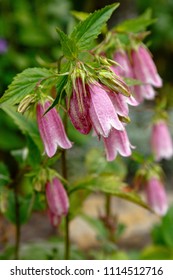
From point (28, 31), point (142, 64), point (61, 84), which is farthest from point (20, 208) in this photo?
point (28, 31)

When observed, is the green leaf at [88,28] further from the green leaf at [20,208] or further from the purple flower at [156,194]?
the purple flower at [156,194]

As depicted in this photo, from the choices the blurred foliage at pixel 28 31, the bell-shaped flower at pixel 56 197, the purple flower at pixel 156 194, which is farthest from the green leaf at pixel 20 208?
the blurred foliage at pixel 28 31

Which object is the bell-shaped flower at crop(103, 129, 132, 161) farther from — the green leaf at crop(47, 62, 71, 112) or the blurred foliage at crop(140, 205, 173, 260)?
the blurred foliage at crop(140, 205, 173, 260)

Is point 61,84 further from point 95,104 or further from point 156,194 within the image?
point 156,194

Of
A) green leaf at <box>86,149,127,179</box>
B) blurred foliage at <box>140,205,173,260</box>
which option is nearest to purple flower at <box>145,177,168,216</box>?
green leaf at <box>86,149,127,179</box>

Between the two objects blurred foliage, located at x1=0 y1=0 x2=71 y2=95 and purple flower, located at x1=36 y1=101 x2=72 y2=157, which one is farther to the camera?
blurred foliage, located at x1=0 y1=0 x2=71 y2=95

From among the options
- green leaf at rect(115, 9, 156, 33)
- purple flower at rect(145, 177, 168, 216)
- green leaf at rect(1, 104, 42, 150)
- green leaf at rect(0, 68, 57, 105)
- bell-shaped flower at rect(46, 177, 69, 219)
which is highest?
green leaf at rect(115, 9, 156, 33)
